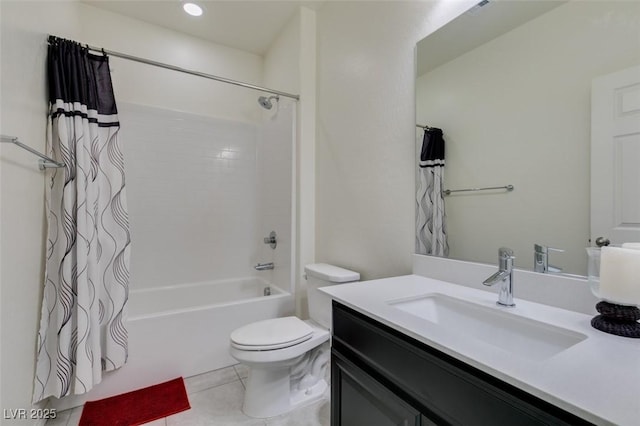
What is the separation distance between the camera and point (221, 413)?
59.6 inches

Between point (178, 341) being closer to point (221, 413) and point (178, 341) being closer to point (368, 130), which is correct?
point (221, 413)

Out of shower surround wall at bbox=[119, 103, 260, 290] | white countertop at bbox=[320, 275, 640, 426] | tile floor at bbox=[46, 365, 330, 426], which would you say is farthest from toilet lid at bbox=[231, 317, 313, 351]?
shower surround wall at bbox=[119, 103, 260, 290]

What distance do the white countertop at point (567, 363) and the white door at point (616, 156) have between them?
11.1 inches

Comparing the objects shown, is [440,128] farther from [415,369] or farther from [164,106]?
[164,106]

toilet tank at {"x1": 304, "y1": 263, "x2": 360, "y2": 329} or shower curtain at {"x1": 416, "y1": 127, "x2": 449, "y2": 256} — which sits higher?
shower curtain at {"x1": 416, "y1": 127, "x2": 449, "y2": 256}

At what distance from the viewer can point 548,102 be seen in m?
0.95

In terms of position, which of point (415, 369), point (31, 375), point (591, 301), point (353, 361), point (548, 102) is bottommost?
point (31, 375)

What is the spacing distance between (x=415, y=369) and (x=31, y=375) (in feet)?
5.72

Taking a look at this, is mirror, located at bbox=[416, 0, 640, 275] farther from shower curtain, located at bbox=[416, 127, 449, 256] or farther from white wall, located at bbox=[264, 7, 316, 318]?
white wall, located at bbox=[264, 7, 316, 318]

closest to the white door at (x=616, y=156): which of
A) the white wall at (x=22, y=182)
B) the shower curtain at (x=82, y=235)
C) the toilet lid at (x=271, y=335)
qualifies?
the toilet lid at (x=271, y=335)

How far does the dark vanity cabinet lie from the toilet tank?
585 millimetres

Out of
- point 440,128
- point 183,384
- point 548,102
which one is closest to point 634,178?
point 548,102

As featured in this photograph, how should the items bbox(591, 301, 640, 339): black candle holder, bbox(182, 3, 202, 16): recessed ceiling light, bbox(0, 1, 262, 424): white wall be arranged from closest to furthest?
bbox(591, 301, 640, 339): black candle holder, bbox(0, 1, 262, 424): white wall, bbox(182, 3, 202, 16): recessed ceiling light

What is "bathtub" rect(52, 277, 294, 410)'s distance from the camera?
1.68 metres
